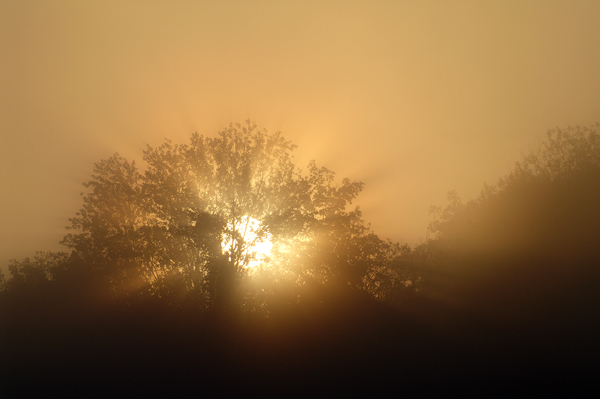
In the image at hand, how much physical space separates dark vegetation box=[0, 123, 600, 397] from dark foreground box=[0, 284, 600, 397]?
85 millimetres

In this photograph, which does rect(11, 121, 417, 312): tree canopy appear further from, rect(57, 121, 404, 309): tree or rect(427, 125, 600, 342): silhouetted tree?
rect(427, 125, 600, 342): silhouetted tree

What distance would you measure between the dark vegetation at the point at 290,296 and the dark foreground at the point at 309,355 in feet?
0.28

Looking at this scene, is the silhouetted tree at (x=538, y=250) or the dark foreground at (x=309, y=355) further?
the silhouetted tree at (x=538, y=250)

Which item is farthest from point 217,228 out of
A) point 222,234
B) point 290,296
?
point 290,296

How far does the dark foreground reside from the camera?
19.6 meters

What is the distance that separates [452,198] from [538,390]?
2483 centimetres

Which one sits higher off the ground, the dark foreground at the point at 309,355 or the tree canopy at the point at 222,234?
the tree canopy at the point at 222,234

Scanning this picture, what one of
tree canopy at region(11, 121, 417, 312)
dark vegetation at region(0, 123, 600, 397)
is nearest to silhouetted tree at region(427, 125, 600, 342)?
dark vegetation at region(0, 123, 600, 397)

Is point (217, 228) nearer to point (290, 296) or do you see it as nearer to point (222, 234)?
point (222, 234)

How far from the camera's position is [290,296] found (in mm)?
23688

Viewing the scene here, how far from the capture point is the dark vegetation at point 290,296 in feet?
67.1

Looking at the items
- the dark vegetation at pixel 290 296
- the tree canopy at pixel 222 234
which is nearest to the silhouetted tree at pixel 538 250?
the dark vegetation at pixel 290 296

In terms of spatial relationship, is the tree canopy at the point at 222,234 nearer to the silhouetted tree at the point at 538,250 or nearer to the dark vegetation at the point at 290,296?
the dark vegetation at the point at 290,296

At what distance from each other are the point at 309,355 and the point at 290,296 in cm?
369
